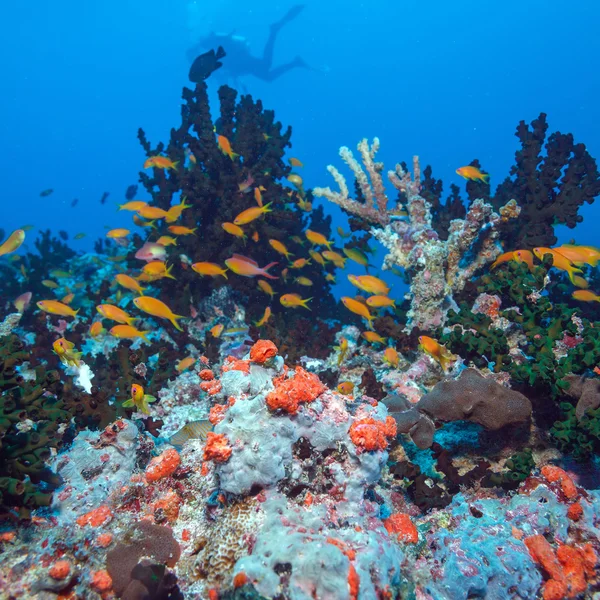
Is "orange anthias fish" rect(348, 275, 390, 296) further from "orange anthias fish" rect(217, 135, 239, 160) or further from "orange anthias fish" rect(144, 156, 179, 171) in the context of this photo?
"orange anthias fish" rect(144, 156, 179, 171)

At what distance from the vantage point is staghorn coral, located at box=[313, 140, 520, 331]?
6.07 meters

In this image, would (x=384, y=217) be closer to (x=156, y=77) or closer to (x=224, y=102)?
(x=224, y=102)

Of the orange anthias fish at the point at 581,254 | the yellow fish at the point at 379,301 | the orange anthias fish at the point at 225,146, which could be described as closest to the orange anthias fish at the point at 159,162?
the orange anthias fish at the point at 225,146

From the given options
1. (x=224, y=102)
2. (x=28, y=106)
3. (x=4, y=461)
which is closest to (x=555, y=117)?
(x=224, y=102)

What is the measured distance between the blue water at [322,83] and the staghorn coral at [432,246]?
123m

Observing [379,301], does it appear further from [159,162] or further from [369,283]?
[159,162]

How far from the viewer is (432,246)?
6148 millimetres

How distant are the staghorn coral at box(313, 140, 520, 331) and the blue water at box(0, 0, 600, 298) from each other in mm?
123082

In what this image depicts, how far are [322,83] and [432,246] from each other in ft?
576

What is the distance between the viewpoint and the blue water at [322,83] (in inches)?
4906

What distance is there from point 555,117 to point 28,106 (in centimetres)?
21010

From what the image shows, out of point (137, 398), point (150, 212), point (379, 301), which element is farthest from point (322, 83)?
point (137, 398)

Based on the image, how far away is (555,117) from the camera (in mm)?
128375

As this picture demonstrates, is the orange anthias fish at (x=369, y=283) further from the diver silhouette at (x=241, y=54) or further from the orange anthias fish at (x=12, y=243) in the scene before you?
the diver silhouette at (x=241, y=54)
